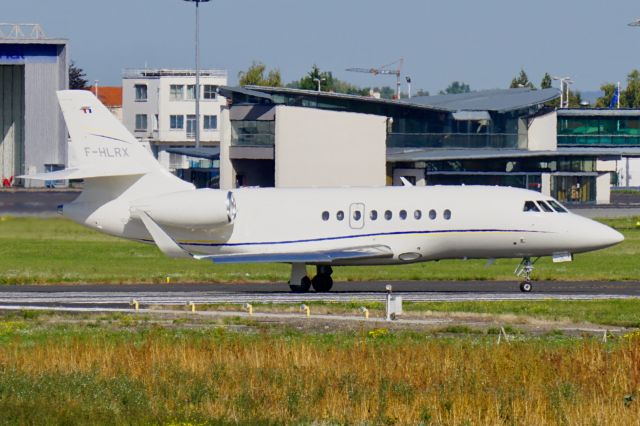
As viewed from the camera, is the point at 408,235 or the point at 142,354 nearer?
the point at 142,354

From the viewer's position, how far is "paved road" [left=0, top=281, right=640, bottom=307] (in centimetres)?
3722

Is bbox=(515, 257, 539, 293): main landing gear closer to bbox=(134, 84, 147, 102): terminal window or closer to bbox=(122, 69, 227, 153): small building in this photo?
bbox=(122, 69, 227, 153): small building

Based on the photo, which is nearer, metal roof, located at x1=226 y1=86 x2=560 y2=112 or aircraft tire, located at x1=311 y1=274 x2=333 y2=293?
aircraft tire, located at x1=311 y1=274 x2=333 y2=293

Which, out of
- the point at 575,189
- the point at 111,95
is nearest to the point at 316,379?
the point at 575,189

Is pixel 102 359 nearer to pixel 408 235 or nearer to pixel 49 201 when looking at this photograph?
pixel 408 235

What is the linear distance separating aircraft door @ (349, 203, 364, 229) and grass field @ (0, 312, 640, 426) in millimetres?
11781

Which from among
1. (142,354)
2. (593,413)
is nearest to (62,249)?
(142,354)

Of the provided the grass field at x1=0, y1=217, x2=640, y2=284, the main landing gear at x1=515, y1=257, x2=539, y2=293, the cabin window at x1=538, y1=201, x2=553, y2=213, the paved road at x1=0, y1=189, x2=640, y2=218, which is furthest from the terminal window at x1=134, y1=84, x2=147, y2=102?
the cabin window at x1=538, y1=201, x2=553, y2=213

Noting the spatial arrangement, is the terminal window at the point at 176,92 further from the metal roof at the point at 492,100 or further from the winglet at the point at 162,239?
the winglet at the point at 162,239

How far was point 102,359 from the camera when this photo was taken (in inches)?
960

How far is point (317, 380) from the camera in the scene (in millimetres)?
22219

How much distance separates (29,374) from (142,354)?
256 centimetres

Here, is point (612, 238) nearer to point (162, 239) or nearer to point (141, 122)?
point (162, 239)

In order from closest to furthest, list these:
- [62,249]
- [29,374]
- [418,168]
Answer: [29,374], [62,249], [418,168]
